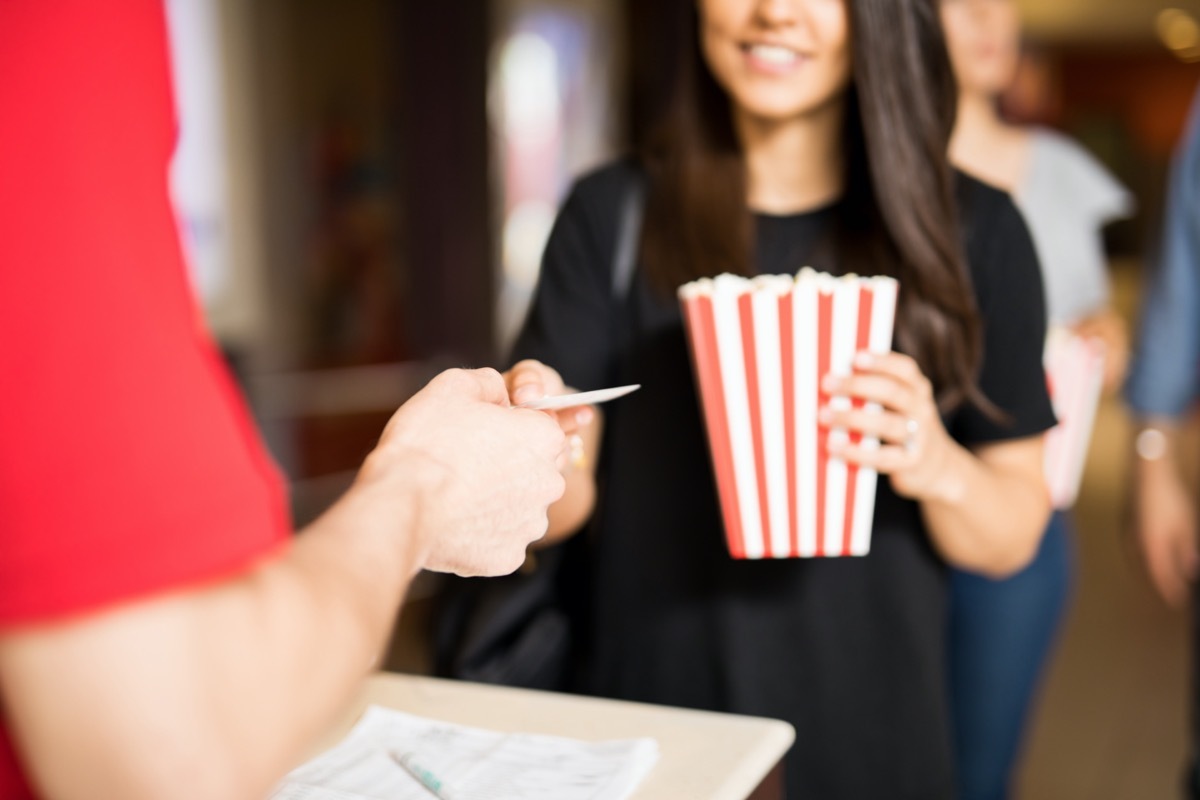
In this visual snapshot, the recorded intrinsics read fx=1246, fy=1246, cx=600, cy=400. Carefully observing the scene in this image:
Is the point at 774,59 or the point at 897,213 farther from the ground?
the point at 774,59

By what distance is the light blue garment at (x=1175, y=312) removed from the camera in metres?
2.26

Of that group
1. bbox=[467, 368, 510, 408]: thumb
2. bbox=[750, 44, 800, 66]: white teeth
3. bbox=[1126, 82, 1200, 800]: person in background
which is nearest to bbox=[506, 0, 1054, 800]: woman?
bbox=[750, 44, 800, 66]: white teeth

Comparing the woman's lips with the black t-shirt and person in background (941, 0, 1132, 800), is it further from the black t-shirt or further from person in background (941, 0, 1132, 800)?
person in background (941, 0, 1132, 800)

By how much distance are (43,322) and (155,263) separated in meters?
0.06

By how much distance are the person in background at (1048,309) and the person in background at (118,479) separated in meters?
1.69

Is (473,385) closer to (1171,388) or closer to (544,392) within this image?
(544,392)

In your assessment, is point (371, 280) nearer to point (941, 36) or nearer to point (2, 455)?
point (941, 36)

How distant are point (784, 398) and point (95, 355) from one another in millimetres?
846

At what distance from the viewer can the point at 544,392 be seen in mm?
→ 1361

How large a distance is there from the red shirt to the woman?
875mm

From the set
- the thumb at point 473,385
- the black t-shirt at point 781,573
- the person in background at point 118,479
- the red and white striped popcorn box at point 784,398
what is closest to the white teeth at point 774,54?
the black t-shirt at point 781,573

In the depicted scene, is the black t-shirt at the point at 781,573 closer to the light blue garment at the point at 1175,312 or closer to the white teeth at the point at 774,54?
the white teeth at the point at 774,54

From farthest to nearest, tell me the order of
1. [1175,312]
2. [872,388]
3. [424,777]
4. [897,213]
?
[1175,312] < [897,213] < [872,388] < [424,777]

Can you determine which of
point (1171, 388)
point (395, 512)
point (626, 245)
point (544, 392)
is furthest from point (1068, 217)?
point (395, 512)
